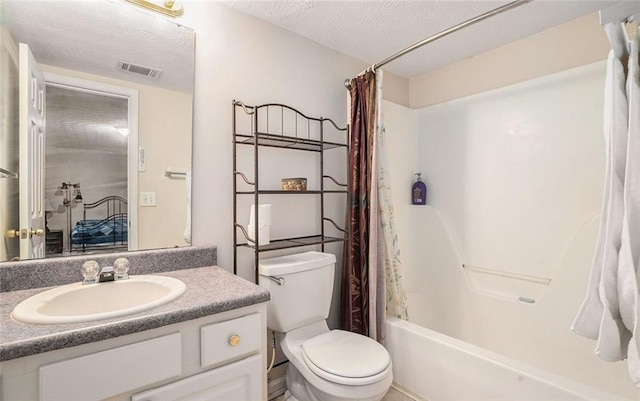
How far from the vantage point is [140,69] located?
4.58 feet

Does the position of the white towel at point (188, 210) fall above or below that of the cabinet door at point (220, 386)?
above

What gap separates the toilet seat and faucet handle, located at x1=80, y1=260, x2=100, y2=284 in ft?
3.12

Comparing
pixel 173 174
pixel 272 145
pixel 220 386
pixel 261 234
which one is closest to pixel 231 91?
pixel 272 145

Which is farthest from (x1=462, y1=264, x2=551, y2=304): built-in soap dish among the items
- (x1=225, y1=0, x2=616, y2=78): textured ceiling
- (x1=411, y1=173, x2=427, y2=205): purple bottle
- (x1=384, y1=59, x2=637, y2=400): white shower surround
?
(x1=225, y1=0, x2=616, y2=78): textured ceiling

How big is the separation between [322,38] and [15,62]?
1.51 metres

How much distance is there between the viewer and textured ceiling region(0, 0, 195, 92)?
118cm

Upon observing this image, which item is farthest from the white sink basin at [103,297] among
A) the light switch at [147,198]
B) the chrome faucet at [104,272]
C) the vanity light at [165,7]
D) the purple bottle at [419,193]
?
the purple bottle at [419,193]

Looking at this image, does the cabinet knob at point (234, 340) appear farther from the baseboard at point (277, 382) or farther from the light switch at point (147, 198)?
the baseboard at point (277, 382)

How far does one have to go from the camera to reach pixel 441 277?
7.91 feet

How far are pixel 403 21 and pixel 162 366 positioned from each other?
2.02m

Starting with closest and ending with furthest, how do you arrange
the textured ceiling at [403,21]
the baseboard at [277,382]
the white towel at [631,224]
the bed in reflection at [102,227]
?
the white towel at [631,224]
the bed in reflection at [102,227]
the textured ceiling at [403,21]
the baseboard at [277,382]

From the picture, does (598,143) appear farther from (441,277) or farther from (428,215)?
(441,277)

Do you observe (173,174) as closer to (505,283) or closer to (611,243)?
(611,243)

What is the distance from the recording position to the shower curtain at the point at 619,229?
871 mm
